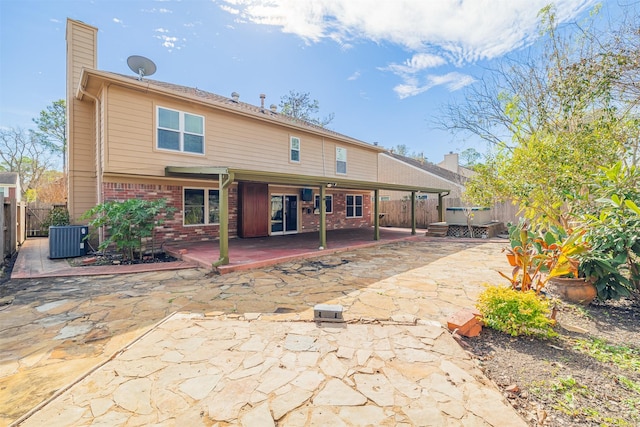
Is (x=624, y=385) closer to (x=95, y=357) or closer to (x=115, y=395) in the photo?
(x=115, y=395)

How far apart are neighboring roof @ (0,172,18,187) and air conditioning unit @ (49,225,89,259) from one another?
2021 centimetres

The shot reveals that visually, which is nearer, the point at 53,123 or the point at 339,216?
the point at 339,216

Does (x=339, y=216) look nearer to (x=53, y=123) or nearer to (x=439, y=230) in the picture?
(x=439, y=230)

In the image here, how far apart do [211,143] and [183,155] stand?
1.02 meters

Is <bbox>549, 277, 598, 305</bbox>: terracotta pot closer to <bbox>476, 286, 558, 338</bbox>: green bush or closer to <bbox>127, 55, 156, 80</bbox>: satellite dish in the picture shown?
<bbox>476, 286, 558, 338</bbox>: green bush

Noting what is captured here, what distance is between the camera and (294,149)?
11.9 metres

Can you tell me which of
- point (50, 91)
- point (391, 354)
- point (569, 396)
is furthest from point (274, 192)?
point (50, 91)

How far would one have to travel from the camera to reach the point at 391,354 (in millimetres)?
2717

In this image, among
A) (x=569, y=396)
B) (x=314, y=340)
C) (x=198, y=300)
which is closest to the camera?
(x=569, y=396)

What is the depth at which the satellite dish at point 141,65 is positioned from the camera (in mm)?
8539

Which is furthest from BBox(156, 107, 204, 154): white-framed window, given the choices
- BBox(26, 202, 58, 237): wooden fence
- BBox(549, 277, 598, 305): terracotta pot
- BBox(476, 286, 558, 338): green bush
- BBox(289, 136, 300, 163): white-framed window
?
BBox(549, 277, 598, 305): terracotta pot

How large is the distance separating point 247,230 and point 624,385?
32.6 ft

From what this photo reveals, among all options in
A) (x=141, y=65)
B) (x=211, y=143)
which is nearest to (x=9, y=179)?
(x=141, y=65)

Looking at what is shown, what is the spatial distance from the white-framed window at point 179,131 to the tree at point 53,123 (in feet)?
58.0
